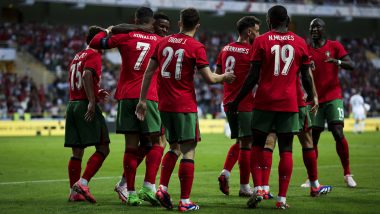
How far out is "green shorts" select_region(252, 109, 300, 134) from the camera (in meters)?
9.58

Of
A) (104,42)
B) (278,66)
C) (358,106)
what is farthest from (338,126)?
(358,106)

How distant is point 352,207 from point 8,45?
126 feet

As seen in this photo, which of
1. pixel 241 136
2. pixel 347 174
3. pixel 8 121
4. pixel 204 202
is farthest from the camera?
pixel 8 121

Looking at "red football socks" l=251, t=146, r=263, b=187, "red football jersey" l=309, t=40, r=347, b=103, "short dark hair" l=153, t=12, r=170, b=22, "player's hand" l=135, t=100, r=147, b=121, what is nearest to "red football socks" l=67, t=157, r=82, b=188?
"player's hand" l=135, t=100, r=147, b=121

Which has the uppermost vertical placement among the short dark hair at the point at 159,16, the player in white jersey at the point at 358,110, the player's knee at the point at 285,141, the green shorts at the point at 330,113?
the short dark hair at the point at 159,16

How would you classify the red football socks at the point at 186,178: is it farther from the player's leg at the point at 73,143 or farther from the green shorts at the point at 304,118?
the green shorts at the point at 304,118

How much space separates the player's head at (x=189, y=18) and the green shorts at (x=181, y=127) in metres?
1.08

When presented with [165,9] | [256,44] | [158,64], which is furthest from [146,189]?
[165,9]

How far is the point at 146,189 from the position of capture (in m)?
10.1

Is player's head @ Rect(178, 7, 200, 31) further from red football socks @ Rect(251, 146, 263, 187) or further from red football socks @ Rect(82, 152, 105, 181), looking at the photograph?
red football socks @ Rect(82, 152, 105, 181)

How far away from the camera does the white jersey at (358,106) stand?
37875 millimetres

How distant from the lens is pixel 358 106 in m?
38.3

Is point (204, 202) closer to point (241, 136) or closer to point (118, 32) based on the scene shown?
point (241, 136)

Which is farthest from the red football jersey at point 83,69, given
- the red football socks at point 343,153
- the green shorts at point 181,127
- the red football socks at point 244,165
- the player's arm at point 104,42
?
the red football socks at point 343,153
